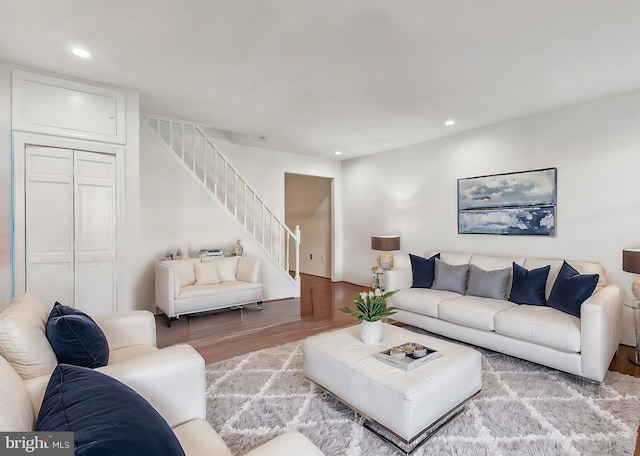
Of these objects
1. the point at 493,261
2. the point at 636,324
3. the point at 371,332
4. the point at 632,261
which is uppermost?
the point at 632,261

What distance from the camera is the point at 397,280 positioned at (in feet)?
13.1

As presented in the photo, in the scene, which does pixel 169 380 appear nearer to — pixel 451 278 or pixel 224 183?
pixel 451 278

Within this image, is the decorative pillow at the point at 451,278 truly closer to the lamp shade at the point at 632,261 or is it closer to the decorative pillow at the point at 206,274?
the lamp shade at the point at 632,261

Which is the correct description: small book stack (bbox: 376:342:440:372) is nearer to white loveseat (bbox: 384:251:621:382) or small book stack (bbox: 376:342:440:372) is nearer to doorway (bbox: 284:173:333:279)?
white loveseat (bbox: 384:251:621:382)

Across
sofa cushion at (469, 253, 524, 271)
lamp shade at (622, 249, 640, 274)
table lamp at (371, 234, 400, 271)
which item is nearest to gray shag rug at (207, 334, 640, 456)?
lamp shade at (622, 249, 640, 274)

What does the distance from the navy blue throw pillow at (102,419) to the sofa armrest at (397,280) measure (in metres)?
3.26

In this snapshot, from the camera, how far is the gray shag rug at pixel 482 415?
1811 mm

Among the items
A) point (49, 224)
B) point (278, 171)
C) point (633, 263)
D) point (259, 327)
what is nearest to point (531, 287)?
point (633, 263)

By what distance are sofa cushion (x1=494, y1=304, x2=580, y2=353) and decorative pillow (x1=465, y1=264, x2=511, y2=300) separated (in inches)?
15.9

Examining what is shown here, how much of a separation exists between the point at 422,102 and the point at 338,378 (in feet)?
9.62

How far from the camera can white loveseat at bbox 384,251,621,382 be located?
7.95 feet

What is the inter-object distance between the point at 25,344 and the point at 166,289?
8.41ft

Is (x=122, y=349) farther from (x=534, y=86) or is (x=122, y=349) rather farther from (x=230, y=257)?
(x=534, y=86)

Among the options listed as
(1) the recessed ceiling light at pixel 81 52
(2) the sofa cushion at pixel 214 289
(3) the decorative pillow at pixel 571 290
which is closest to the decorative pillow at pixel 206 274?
(2) the sofa cushion at pixel 214 289
